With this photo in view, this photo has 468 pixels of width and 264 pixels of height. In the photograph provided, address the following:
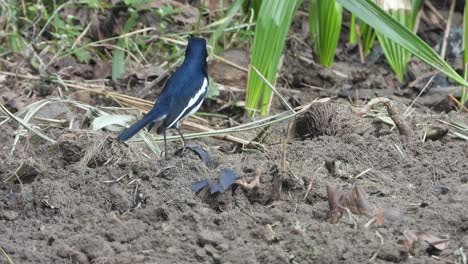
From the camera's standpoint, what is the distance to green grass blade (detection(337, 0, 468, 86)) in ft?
13.1

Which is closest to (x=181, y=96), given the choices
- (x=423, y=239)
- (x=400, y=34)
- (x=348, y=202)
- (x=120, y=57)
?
(x=400, y=34)

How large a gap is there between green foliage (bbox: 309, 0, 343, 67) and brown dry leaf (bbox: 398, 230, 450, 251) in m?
2.56

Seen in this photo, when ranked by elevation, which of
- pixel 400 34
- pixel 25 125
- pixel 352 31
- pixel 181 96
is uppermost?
pixel 400 34

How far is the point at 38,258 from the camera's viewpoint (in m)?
3.06

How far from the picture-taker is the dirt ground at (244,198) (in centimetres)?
306

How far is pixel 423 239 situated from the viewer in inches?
119

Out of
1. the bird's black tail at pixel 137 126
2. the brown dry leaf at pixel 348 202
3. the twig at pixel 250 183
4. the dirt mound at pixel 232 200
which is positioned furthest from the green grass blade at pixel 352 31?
the brown dry leaf at pixel 348 202

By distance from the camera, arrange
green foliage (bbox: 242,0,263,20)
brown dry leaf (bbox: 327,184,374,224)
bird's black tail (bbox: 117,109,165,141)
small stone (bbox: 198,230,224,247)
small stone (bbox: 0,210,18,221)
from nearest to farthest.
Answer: small stone (bbox: 198,230,224,247) → brown dry leaf (bbox: 327,184,374,224) → small stone (bbox: 0,210,18,221) → bird's black tail (bbox: 117,109,165,141) → green foliage (bbox: 242,0,263,20)

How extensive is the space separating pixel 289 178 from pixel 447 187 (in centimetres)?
62

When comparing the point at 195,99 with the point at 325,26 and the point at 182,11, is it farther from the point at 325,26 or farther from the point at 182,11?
the point at 182,11

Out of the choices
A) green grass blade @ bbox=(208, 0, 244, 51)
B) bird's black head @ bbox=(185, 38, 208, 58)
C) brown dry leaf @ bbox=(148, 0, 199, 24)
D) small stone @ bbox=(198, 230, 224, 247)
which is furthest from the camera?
brown dry leaf @ bbox=(148, 0, 199, 24)

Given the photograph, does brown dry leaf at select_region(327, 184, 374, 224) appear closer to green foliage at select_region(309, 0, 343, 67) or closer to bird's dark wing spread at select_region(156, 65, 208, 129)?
bird's dark wing spread at select_region(156, 65, 208, 129)

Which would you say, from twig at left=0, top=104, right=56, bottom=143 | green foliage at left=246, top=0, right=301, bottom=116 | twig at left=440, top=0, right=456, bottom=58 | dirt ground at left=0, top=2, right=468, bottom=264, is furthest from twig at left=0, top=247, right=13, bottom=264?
twig at left=440, top=0, right=456, bottom=58

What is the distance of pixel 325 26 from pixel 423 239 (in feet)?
8.83
